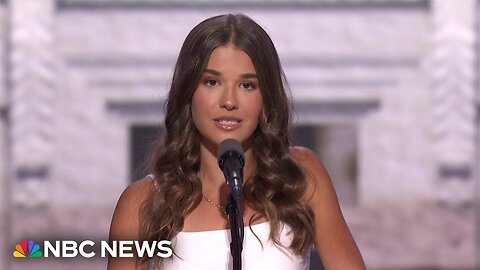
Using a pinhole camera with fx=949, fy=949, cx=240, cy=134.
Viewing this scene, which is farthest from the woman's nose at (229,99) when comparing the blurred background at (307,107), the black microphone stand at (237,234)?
the blurred background at (307,107)

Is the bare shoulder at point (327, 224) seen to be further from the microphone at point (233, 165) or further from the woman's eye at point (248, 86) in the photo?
the microphone at point (233, 165)

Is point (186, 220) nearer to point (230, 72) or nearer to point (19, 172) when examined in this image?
point (230, 72)

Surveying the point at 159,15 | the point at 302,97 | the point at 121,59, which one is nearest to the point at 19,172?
the point at 121,59

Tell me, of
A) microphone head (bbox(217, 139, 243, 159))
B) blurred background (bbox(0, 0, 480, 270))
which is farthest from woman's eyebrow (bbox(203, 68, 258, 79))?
blurred background (bbox(0, 0, 480, 270))

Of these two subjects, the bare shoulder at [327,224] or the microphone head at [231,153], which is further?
the bare shoulder at [327,224]

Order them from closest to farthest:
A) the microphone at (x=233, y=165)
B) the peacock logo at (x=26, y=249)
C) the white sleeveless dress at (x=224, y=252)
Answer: the microphone at (x=233, y=165) < the white sleeveless dress at (x=224, y=252) < the peacock logo at (x=26, y=249)

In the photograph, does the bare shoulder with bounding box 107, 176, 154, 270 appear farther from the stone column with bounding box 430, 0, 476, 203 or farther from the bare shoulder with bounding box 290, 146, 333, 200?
the stone column with bounding box 430, 0, 476, 203

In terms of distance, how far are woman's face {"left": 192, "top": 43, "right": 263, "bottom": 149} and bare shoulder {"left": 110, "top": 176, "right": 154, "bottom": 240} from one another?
0.83 ft

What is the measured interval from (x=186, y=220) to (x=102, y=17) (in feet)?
5.76

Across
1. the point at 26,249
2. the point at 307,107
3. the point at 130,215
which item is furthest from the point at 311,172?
the point at 26,249

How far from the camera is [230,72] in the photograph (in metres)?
2.17

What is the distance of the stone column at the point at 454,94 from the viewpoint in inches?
152

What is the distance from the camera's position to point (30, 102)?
385cm

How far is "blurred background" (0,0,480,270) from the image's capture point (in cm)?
386
